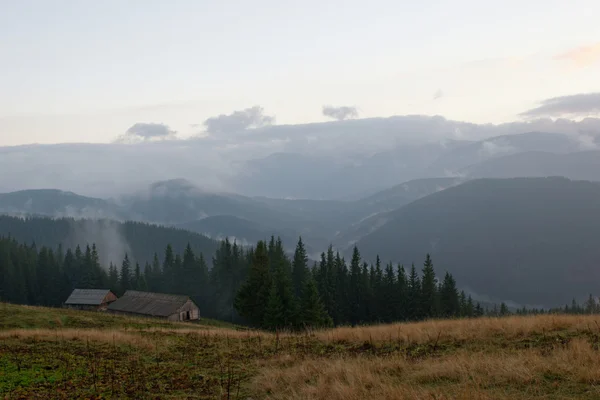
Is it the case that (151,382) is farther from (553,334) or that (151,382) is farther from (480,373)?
(553,334)

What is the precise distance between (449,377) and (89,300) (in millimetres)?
95498

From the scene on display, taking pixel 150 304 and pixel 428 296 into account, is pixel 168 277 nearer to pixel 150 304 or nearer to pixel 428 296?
pixel 150 304

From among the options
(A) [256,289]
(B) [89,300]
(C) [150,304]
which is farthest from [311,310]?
(B) [89,300]

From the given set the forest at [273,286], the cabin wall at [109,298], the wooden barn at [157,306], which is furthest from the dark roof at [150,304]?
the forest at [273,286]

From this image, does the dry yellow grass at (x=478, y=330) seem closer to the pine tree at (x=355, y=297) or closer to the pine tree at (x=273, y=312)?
the pine tree at (x=273, y=312)

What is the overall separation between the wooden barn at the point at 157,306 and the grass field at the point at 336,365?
187 ft

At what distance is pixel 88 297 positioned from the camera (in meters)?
92.2

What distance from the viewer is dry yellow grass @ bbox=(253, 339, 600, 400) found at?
949 cm

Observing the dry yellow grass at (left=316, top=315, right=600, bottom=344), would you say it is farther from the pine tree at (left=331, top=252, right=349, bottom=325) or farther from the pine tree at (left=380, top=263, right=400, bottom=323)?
the pine tree at (left=331, top=252, right=349, bottom=325)

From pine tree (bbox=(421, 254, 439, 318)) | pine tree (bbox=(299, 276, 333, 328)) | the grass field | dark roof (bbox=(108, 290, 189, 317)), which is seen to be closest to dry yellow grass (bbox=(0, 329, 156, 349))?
the grass field

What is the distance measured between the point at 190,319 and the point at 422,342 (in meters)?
71.3

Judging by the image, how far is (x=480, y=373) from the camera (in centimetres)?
1096

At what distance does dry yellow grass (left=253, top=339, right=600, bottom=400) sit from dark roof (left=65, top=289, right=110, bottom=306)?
8927cm

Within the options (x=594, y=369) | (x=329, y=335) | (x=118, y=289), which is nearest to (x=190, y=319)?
(x=118, y=289)
